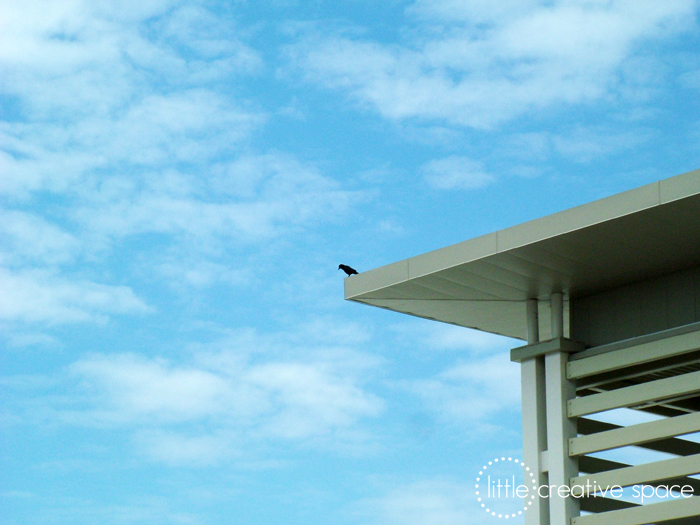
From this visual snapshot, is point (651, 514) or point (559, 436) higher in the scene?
point (559, 436)

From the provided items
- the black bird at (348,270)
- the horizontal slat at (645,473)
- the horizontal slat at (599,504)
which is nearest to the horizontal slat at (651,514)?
the horizontal slat at (645,473)

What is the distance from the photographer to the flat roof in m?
11.1

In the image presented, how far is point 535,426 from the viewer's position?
43.5ft

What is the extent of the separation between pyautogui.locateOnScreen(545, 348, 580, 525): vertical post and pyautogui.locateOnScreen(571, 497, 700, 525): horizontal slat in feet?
1.04

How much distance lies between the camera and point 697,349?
12.0 metres

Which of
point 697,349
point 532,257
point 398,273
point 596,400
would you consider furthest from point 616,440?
point 398,273

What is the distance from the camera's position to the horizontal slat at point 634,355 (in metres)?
12.1

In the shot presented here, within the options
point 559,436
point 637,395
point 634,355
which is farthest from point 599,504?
Answer: point 634,355

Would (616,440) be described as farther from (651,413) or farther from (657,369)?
(651,413)

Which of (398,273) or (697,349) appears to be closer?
(697,349)

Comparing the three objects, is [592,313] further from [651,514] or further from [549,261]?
[651,514]

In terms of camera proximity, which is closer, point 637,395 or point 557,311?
point 637,395

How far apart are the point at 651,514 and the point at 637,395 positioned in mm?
1361

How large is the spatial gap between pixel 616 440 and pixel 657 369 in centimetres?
102
